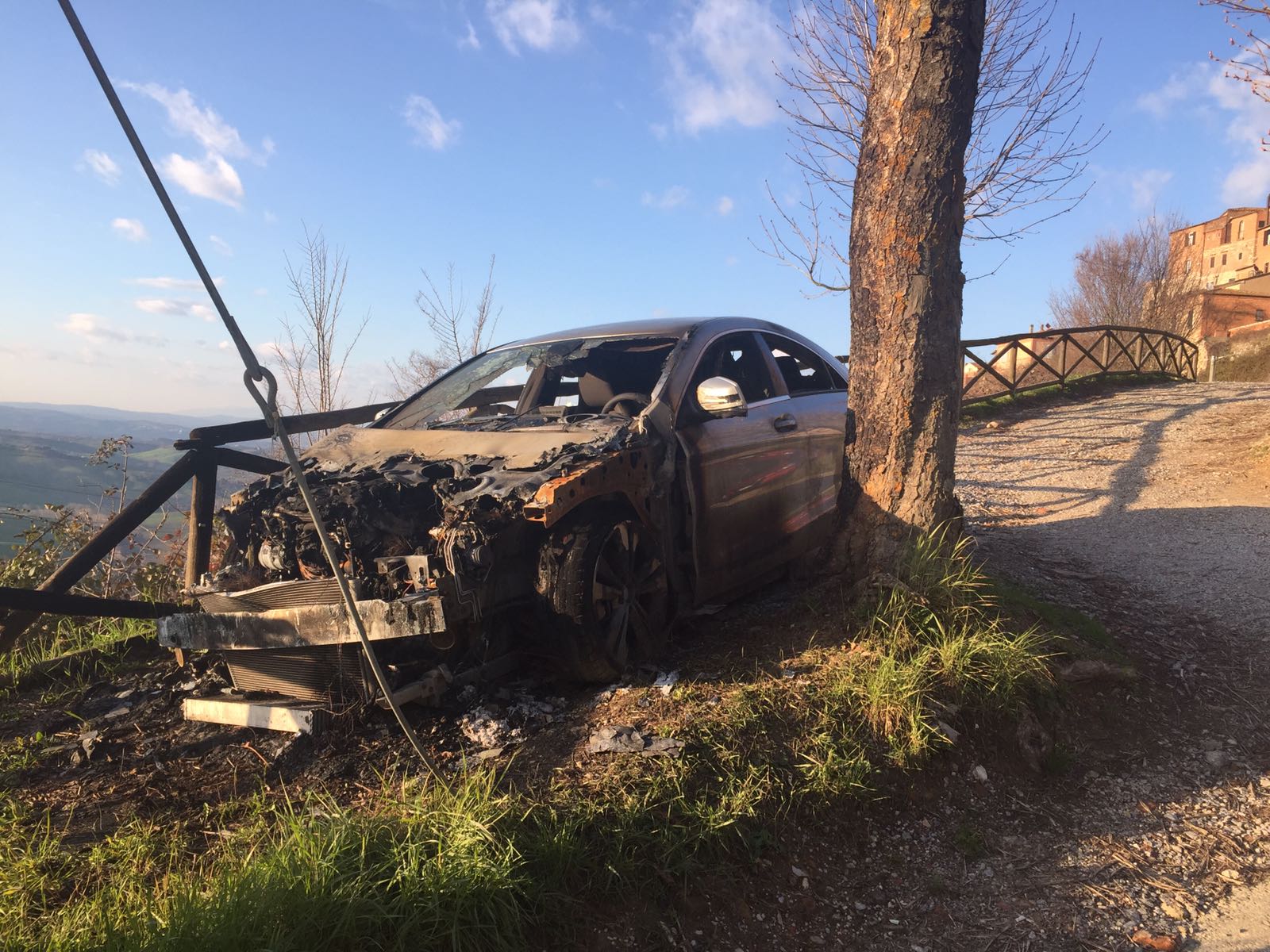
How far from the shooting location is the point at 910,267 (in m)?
4.40

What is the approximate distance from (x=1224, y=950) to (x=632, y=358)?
373cm

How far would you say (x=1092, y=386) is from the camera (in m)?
18.2

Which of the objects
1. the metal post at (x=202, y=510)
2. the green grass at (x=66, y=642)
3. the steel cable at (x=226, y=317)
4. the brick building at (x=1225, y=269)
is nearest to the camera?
the steel cable at (x=226, y=317)

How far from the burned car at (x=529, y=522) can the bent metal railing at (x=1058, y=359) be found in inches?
381

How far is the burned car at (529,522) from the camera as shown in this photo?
326cm

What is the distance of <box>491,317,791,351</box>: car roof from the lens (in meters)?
4.81

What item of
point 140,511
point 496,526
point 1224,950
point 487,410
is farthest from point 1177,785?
point 140,511

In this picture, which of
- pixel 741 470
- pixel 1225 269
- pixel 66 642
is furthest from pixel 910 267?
pixel 1225 269

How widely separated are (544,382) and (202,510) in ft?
6.95

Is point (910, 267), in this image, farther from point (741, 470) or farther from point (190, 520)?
point (190, 520)

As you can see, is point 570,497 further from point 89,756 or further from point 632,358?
point 89,756

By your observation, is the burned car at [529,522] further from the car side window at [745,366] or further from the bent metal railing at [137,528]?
the bent metal railing at [137,528]

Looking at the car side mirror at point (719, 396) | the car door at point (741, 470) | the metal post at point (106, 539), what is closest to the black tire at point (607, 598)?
the car door at point (741, 470)

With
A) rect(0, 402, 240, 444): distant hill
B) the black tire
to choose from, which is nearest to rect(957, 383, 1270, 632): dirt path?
the black tire
